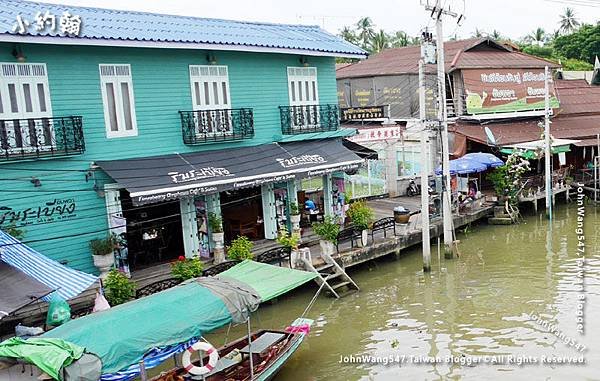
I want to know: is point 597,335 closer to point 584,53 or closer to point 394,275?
point 394,275

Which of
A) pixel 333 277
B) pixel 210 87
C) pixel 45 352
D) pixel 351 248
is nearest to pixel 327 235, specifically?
pixel 333 277

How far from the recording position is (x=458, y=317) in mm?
15188

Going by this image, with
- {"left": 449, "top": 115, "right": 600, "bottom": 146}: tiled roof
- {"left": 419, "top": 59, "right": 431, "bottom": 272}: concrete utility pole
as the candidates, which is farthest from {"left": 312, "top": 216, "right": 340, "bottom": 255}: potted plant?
{"left": 449, "top": 115, "right": 600, "bottom": 146}: tiled roof

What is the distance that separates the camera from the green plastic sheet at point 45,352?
26.5 feet

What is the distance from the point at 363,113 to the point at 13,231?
18813 mm

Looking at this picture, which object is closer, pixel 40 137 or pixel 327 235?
pixel 40 137

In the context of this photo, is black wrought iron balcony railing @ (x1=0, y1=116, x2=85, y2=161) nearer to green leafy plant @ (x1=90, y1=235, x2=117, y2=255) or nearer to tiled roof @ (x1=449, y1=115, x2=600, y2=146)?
green leafy plant @ (x1=90, y1=235, x2=117, y2=255)

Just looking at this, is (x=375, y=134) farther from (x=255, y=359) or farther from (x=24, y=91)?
(x=255, y=359)

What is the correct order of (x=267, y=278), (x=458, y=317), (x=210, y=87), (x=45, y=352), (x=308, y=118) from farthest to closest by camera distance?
1. (x=308, y=118)
2. (x=210, y=87)
3. (x=458, y=317)
4. (x=267, y=278)
5. (x=45, y=352)

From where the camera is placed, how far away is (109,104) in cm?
1589

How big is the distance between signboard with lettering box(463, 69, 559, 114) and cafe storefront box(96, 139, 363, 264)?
404 inches

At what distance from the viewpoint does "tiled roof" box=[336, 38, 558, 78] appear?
2969 cm

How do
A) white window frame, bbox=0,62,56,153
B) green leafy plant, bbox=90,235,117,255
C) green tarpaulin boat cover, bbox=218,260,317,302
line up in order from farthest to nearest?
green leafy plant, bbox=90,235,117,255 → white window frame, bbox=0,62,56,153 → green tarpaulin boat cover, bbox=218,260,317,302

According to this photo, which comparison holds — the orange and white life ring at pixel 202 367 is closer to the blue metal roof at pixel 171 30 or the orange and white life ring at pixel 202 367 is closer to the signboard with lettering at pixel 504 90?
the blue metal roof at pixel 171 30
